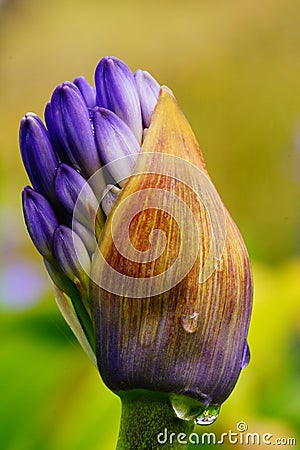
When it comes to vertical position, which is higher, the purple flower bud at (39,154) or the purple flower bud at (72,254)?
the purple flower bud at (39,154)

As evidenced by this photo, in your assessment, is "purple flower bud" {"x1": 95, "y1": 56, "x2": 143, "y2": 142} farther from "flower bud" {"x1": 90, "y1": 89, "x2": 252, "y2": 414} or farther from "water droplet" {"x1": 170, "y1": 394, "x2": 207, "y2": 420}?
"water droplet" {"x1": 170, "y1": 394, "x2": 207, "y2": 420}

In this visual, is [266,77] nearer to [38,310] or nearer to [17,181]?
[17,181]

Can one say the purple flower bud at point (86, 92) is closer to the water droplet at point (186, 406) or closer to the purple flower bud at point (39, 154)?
the purple flower bud at point (39, 154)

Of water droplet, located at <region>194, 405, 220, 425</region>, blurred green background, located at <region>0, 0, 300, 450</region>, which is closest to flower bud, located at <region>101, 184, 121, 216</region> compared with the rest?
water droplet, located at <region>194, 405, 220, 425</region>

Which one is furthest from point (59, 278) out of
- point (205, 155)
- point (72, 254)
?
point (205, 155)

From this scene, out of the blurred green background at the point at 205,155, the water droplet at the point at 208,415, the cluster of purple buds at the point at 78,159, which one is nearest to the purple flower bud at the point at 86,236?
the cluster of purple buds at the point at 78,159

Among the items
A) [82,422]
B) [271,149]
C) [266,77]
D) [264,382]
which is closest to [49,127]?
[82,422]

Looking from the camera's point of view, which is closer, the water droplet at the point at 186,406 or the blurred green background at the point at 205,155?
the water droplet at the point at 186,406
